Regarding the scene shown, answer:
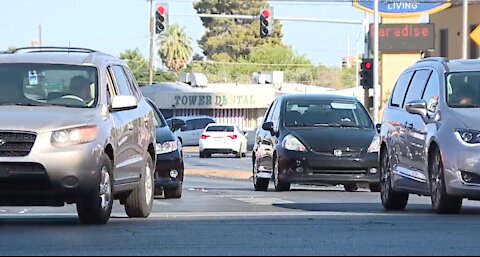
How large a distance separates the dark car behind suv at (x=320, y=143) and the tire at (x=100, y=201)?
7.50 meters

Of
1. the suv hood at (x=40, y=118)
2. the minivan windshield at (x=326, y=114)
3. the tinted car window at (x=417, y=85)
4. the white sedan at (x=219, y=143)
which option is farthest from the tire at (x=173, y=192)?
the white sedan at (x=219, y=143)

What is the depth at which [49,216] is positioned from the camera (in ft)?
41.7

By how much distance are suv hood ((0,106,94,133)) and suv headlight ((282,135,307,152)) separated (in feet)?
25.5

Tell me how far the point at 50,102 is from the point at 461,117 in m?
4.33

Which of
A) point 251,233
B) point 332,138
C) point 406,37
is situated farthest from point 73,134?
point 406,37

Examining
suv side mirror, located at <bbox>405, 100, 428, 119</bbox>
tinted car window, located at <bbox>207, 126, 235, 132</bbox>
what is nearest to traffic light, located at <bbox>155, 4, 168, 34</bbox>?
tinted car window, located at <bbox>207, 126, 235, 132</bbox>

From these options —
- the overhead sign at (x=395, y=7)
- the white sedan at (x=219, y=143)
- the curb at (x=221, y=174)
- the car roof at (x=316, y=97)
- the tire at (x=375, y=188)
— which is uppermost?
the overhead sign at (x=395, y=7)

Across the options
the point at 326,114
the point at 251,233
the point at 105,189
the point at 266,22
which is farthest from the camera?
the point at 266,22

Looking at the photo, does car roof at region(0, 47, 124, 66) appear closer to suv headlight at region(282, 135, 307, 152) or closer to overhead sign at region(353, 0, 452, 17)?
suv headlight at region(282, 135, 307, 152)

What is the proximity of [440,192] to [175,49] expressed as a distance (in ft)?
325

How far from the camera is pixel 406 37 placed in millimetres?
44844

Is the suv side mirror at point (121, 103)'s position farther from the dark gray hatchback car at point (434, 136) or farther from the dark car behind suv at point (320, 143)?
the dark car behind suv at point (320, 143)

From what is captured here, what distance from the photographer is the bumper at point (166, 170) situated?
1750cm

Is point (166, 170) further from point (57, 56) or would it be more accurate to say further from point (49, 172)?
point (49, 172)
